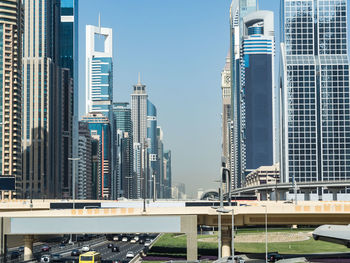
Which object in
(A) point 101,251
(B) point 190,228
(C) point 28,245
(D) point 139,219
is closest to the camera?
(B) point 190,228

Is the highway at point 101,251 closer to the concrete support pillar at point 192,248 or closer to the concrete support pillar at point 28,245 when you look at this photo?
the concrete support pillar at point 28,245

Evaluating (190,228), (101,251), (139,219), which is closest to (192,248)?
(190,228)

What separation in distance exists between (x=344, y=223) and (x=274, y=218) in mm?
11630

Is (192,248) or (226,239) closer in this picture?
(192,248)

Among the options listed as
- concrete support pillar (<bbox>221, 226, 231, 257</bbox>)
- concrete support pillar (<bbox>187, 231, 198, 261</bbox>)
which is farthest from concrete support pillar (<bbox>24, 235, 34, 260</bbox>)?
concrete support pillar (<bbox>221, 226, 231, 257</bbox>)

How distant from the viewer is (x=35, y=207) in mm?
148750

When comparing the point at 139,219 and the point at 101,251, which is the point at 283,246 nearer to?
the point at 101,251

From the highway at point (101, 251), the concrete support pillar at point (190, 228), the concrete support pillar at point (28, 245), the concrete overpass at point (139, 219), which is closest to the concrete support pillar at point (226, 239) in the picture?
the concrete overpass at point (139, 219)

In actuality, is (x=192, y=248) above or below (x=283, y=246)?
above

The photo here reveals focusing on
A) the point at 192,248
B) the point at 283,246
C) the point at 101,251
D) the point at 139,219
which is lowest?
the point at 101,251

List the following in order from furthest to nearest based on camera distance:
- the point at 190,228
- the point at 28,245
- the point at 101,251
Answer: the point at 101,251, the point at 28,245, the point at 190,228

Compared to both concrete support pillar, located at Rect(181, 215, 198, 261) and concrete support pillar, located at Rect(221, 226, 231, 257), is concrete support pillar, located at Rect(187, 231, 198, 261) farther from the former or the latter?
concrete support pillar, located at Rect(221, 226, 231, 257)

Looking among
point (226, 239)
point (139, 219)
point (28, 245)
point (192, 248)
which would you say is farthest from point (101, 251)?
point (192, 248)

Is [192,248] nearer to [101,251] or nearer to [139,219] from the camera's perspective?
[139,219]
